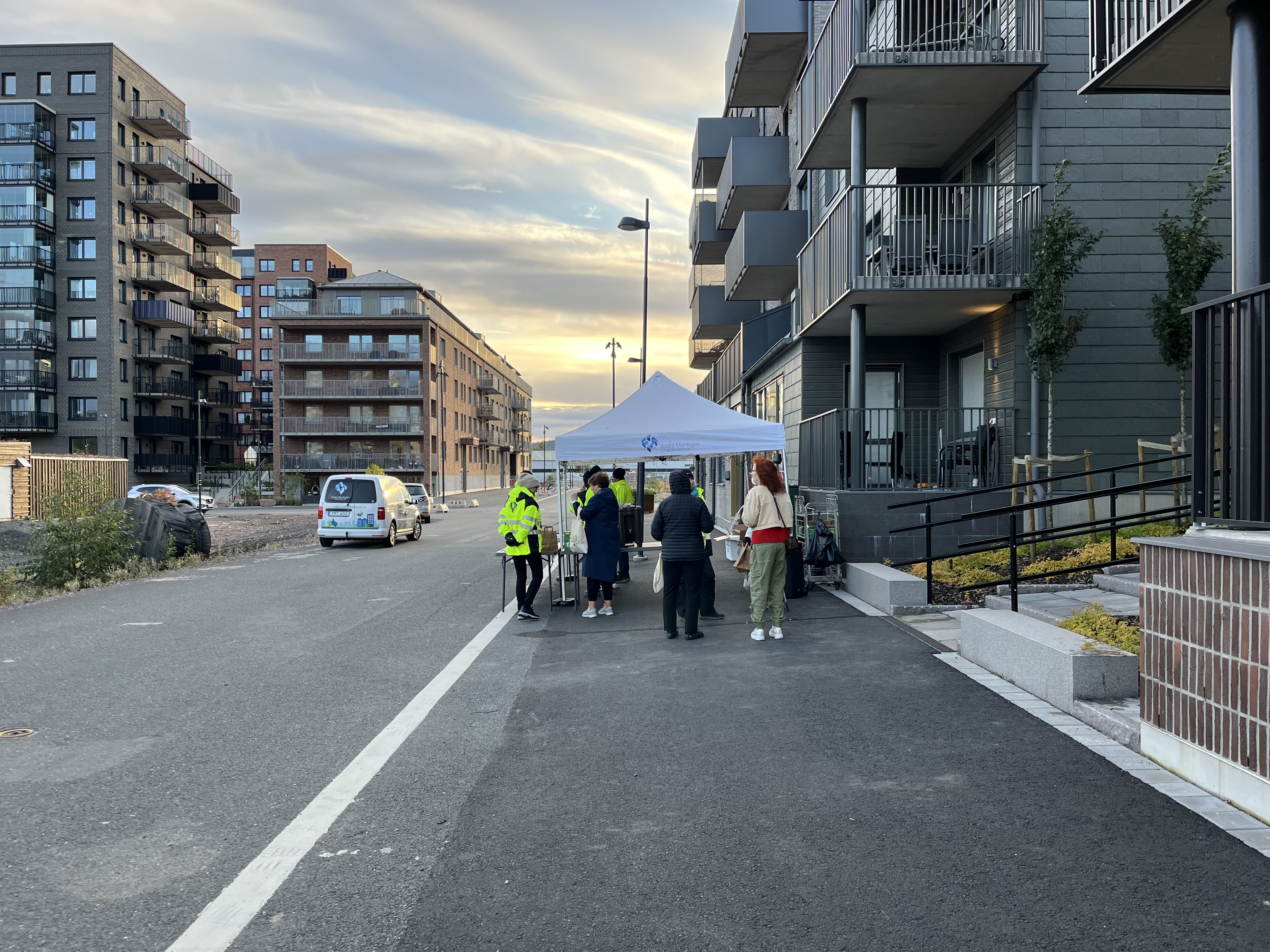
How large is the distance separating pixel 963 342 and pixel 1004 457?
133 inches

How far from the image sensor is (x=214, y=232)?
70125 millimetres

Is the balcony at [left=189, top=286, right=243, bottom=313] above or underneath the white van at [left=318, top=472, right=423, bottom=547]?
above

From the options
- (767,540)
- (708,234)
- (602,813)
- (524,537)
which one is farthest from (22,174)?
(602,813)

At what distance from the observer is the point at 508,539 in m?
11.2

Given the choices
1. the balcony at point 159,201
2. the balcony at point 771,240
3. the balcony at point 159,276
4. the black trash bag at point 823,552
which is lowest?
the black trash bag at point 823,552

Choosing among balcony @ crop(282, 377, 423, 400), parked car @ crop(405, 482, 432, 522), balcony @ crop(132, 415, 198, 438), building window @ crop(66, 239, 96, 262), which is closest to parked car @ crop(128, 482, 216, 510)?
parked car @ crop(405, 482, 432, 522)

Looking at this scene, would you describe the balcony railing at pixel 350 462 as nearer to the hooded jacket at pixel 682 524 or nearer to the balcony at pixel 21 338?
the balcony at pixel 21 338

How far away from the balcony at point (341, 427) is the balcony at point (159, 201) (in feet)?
51.8

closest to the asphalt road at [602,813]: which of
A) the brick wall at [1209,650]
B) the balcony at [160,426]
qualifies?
the brick wall at [1209,650]

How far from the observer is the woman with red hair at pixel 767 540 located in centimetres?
945

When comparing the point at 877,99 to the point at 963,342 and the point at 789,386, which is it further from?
the point at 789,386

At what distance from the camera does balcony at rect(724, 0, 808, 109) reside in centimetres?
2236

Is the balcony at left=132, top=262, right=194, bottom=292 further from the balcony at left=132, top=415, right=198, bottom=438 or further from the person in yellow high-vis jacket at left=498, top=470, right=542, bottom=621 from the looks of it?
the person in yellow high-vis jacket at left=498, top=470, right=542, bottom=621

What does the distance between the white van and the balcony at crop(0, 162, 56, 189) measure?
155ft
